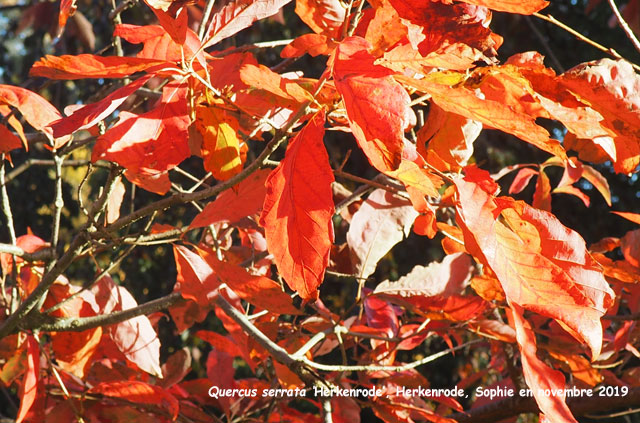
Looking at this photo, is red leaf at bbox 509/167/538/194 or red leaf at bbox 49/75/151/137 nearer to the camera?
red leaf at bbox 49/75/151/137

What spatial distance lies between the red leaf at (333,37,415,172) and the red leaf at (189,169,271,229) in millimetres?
291

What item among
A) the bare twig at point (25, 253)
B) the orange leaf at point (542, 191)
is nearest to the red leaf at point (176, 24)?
the bare twig at point (25, 253)

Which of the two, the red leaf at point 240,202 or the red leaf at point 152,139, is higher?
the red leaf at point 152,139

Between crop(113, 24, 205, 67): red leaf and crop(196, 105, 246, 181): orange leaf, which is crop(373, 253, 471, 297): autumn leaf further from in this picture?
crop(113, 24, 205, 67): red leaf

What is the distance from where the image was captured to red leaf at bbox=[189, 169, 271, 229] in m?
0.69

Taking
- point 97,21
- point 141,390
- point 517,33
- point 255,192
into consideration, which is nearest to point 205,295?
point 255,192

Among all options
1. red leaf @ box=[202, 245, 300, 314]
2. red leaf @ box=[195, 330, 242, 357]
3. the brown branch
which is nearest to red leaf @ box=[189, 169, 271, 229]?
red leaf @ box=[202, 245, 300, 314]

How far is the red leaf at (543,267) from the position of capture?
1.45 ft

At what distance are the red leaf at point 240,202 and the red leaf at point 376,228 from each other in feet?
0.62

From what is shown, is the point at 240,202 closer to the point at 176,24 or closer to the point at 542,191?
the point at 176,24

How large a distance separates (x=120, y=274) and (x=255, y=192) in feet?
11.5

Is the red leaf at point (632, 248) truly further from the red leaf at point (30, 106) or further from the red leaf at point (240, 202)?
the red leaf at point (30, 106)

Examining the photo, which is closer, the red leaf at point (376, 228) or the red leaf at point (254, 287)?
the red leaf at point (254, 287)

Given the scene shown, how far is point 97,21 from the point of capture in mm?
3422
